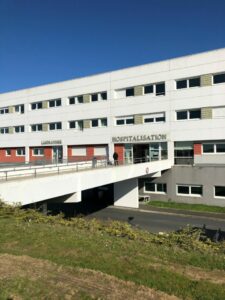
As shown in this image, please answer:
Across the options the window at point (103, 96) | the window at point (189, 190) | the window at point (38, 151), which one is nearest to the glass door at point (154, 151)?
Answer: the window at point (189, 190)

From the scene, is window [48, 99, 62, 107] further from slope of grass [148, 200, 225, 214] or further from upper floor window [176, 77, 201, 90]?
slope of grass [148, 200, 225, 214]

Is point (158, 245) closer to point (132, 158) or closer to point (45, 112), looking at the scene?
point (132, 158)

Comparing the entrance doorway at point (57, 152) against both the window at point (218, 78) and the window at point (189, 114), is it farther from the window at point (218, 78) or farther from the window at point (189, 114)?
the window at point (218, 78)

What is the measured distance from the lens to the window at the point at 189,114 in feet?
97.1

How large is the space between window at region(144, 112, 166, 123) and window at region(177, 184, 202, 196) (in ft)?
23.2

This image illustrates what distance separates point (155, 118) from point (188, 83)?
4859 millimetres

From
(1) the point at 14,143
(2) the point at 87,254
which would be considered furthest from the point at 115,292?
(1) the point at 14,143

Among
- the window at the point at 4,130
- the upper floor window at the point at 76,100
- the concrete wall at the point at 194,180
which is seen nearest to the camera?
the concrete wall at the point at 194,180

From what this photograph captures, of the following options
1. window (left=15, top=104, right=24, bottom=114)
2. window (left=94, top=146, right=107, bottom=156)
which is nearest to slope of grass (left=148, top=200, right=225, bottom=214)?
window (left=94, top=146, right=107, bottom=156)

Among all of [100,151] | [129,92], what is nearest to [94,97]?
[129,92]

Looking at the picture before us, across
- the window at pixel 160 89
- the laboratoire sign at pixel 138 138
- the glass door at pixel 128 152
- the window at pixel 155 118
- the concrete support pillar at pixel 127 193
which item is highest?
the window at pixel 160 89

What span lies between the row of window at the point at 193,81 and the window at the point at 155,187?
32.8 feet

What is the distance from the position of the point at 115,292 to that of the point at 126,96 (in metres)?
29.6

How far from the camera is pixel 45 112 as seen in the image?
41.9 metres
